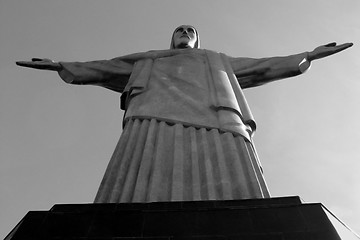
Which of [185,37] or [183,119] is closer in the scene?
[183,119]

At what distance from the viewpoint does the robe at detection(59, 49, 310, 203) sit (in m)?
5.32

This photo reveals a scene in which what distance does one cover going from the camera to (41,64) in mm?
8125

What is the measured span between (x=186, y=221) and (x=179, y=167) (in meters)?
1.60

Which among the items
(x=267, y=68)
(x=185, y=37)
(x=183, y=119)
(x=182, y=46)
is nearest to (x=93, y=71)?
(x=182, y=46)

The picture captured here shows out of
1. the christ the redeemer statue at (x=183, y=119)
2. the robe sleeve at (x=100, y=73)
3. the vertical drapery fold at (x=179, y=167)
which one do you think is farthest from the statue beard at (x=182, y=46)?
the vertical drapery fold at (x=179, y=167)

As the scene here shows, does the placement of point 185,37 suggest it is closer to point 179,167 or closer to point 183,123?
point 183,123

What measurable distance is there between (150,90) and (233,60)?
206 cm

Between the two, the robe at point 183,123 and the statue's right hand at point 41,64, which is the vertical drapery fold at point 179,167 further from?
the statue's right hand at point 41,64

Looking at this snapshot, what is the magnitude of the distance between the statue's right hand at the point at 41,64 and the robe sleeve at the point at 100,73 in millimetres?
135

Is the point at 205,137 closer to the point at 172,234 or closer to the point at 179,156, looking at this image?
the point at 179,156

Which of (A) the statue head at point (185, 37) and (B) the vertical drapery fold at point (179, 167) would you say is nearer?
(B) the vertical drapery fold at point (179, 167)

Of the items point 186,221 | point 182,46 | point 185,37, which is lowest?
point 186,221

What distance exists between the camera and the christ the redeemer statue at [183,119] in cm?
534

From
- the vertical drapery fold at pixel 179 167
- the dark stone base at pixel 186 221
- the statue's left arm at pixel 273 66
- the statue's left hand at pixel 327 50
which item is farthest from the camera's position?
the statue's left arm at pixel 273 66
